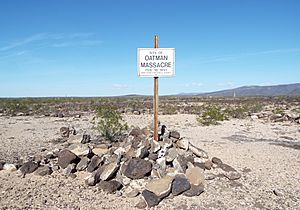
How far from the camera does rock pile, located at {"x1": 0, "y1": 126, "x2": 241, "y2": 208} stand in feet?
20.6

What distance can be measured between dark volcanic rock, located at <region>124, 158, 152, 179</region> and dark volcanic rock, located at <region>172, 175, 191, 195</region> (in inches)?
34.4

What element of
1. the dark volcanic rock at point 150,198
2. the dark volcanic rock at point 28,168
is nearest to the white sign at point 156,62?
the dark volcanic rock at point 150,198

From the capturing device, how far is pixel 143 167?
6887 mm

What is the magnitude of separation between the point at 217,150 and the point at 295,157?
107 inches

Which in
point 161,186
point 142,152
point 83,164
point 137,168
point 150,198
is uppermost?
point 142,152

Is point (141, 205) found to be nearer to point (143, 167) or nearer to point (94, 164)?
point (143, 167)

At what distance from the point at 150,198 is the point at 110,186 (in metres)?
1.11

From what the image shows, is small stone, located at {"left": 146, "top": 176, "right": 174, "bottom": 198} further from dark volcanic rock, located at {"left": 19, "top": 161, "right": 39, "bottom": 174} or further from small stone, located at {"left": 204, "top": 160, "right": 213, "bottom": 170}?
dark volcanic rock, located at {"left": 19, "top": 161, "right": 39, "bottom": 174}

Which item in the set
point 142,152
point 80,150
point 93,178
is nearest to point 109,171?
point 93,178

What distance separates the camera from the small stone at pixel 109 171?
6.76m

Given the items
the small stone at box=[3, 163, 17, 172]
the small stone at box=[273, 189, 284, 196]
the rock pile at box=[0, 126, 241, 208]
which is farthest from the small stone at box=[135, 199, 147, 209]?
the small stone at box=[3, 163, 17, 172]

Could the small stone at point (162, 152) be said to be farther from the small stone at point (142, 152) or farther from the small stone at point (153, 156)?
the small stone at point (142, 152)

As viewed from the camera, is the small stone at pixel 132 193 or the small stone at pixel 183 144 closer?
the small stone at pixel 132 193

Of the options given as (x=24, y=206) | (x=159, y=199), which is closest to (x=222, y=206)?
(x=159, y=199)
